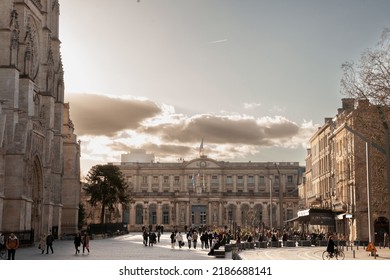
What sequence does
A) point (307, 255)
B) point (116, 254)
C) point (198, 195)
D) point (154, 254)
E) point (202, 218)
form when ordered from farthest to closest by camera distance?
point (202, 218)
point (198, 195)
point (307, 255)
point (116, 254)
point (154, 254)

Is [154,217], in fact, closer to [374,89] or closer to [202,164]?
[202,164]

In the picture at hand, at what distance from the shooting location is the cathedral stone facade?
46.1 metres

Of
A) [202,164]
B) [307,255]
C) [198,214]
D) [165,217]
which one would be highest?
[202,164]

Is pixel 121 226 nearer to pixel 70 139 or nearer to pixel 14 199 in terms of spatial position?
pixel 70 139

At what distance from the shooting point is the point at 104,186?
3610 inches

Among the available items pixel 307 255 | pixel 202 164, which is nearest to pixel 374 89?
pixel 307 255

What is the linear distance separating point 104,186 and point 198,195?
52636 mm

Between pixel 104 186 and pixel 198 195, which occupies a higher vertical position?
pixel 198 195

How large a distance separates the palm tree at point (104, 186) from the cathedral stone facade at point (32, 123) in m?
22.2

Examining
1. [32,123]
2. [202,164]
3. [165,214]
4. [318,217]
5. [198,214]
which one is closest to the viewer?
[32,123]

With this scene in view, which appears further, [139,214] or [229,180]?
[229,180]

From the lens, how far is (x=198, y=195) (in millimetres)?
142000

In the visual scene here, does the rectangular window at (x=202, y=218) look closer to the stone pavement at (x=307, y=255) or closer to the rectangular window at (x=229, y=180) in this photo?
the rectangular window at (x=229, y=180)

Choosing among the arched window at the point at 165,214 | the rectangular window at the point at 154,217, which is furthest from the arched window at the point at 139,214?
the arched window at the point at 165,214
